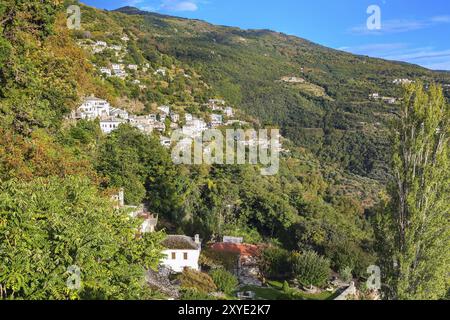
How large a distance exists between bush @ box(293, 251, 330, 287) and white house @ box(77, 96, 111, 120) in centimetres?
1922

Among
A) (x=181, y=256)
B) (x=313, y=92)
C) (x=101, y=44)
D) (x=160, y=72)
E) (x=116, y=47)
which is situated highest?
(x=313, y=92)

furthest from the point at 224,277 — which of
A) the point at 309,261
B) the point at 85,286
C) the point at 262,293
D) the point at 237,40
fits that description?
the point at 237,40

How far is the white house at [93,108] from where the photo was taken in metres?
31.8

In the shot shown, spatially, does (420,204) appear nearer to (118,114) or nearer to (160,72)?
(118,114)

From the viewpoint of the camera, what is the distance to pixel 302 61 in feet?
497

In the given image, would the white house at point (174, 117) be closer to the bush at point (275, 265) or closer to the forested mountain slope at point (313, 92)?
the forested mountain slope at point (313, 92)

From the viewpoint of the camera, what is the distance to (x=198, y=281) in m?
16.1

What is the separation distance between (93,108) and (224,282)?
22.6 m

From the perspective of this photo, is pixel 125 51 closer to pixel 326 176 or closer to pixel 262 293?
pixel 326 176

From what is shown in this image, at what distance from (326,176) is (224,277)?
45.8 m

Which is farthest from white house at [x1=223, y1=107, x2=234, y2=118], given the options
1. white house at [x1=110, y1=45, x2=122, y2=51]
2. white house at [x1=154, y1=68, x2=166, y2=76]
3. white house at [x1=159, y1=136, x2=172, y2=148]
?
white house at [x1=159, y1=136, x2=172, y2=148]

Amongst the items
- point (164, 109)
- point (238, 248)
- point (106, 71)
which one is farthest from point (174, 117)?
point (238, 248)

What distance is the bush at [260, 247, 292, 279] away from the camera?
19814mm

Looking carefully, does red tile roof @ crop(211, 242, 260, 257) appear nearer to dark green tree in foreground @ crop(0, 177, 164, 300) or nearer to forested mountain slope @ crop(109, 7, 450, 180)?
dark green tree in foreground @ crop(0, 177, 164, 300)
